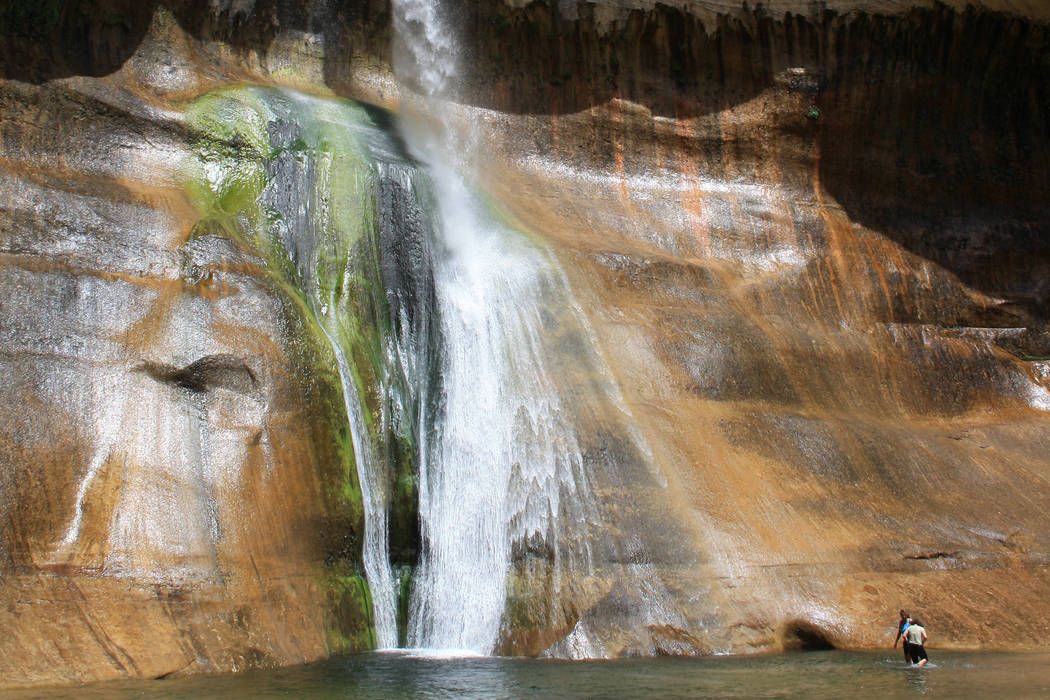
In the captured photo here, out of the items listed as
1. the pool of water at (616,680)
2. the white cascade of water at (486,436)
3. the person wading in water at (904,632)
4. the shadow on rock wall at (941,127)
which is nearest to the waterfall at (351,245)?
the white cascade of water at (486,436)

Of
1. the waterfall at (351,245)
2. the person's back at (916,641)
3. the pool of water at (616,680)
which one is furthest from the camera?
the waterfall at (351,245)

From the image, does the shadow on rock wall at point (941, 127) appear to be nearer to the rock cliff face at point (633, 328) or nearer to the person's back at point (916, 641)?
the rock cliff face at point (633, 328)

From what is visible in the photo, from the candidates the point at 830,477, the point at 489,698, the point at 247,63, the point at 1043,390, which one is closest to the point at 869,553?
the point at 830,477

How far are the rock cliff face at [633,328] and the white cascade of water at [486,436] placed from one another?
1.28ft

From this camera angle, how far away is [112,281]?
10.5 meters

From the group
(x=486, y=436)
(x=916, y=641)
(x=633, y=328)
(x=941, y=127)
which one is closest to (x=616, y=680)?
(x=916, y=641)

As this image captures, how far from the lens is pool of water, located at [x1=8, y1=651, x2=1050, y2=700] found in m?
7.20

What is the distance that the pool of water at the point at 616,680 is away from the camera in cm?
720

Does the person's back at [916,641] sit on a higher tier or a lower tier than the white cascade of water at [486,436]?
lower

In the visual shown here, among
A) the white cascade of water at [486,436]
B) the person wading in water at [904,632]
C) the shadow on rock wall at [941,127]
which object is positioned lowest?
the person wading in water at [904,632]

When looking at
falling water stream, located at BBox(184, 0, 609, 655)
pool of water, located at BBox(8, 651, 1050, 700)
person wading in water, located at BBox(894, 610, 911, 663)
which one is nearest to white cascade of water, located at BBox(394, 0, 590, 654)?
falling water stream, located at BBox(184, 0, 609, 655)

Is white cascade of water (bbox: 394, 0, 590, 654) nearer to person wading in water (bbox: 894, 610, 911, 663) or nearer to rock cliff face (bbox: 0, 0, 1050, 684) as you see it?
rock cliff face (bbox: 0, 0, 1050, 684)

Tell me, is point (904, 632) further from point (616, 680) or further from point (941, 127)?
point (941, 127)

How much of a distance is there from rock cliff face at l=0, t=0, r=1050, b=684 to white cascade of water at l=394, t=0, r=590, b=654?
39 cm
